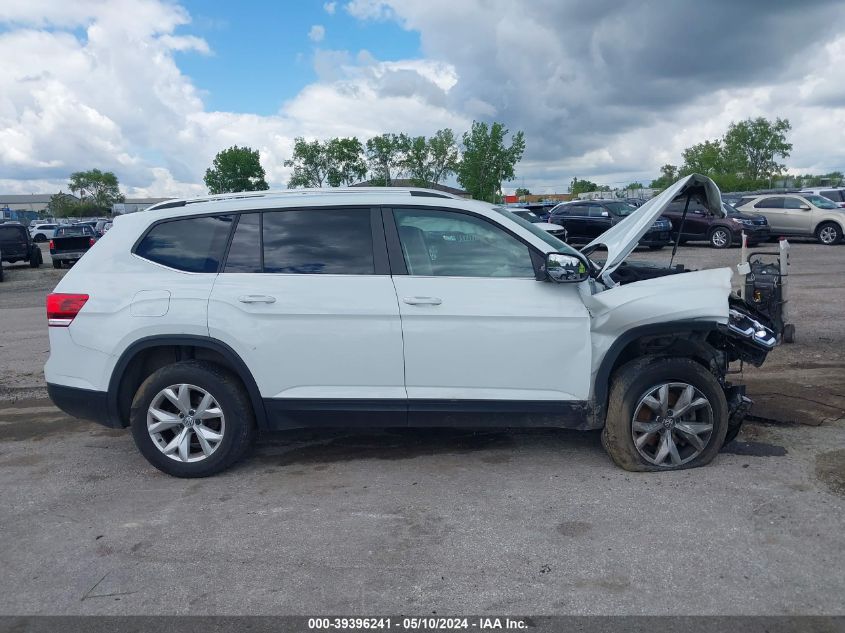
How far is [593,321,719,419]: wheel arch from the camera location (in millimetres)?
4559

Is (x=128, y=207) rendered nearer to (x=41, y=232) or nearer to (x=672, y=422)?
(x=672, y=422)

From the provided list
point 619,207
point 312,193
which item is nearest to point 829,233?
point 619,207

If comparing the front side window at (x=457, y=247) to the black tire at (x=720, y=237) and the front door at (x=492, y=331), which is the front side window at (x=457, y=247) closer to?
the front door at (x=492, y=331)

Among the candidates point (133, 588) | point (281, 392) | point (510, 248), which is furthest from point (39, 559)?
point (510, 248)

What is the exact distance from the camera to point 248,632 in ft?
10.2

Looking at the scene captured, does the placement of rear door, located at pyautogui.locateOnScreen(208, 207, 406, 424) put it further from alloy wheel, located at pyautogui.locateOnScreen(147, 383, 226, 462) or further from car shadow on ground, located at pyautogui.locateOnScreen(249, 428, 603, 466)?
car shadow on ground, located at pyautogui.locateOnScreen(249, 428, 603, 466)

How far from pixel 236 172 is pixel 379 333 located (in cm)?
8309

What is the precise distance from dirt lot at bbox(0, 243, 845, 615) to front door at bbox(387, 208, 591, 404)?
0.63 m

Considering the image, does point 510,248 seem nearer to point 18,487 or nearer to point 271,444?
point 271,444

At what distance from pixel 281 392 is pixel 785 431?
3.81m

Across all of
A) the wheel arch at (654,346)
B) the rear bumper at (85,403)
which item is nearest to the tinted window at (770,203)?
the wheel arch at (654,346)

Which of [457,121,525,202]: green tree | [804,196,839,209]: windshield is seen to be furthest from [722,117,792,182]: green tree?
[804,196,839,209]: windshield

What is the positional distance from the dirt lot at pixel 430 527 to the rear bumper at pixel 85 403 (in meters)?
0.46

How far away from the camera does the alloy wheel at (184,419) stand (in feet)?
15.6
